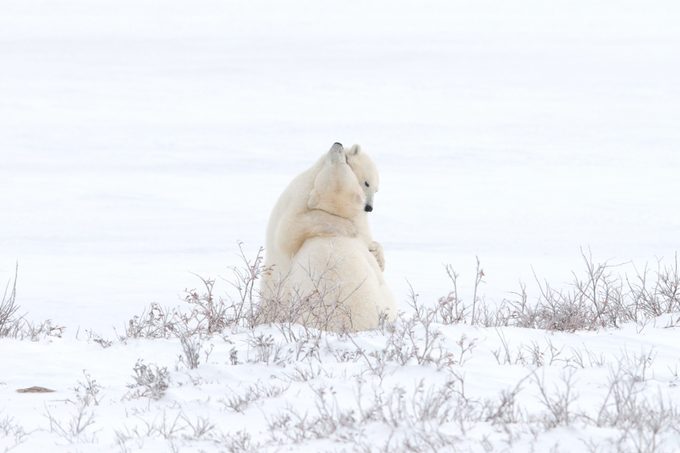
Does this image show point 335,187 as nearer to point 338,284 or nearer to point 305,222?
point 305,222

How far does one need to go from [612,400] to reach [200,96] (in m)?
33.7

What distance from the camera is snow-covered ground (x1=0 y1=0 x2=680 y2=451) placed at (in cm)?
544

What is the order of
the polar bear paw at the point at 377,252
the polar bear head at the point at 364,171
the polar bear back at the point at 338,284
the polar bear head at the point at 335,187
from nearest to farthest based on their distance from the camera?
the polar bear back at the point at 338,284, the polar bear head at the point at 335,187, the polar bear head at the point at 364,171, the polar bear paw at the point at 377,252

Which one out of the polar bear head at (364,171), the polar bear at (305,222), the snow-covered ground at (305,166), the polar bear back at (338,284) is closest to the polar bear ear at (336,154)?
the polar bear at (305,222)

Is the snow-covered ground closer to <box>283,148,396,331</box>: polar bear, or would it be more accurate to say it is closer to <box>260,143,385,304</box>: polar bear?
<box>283,148,396,331</box>: polar bear

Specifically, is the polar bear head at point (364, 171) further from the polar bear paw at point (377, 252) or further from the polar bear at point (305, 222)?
the polar bear paw at point (377, 252)

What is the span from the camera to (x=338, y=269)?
7160mm

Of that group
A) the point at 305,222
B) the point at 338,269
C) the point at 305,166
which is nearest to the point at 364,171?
the point at 305,222

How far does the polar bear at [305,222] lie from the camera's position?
7285 millimetres

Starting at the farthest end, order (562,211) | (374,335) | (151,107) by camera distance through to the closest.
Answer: (151,107), (562,211), (374,335)

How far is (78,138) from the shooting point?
95.1 ft

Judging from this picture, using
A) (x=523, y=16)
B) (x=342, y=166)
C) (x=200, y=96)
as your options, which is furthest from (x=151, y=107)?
(x=523, y=16)

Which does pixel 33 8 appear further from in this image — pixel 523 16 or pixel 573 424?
pixel 573 424

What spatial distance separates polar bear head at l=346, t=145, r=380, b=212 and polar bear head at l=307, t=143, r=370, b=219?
0.25 feet
